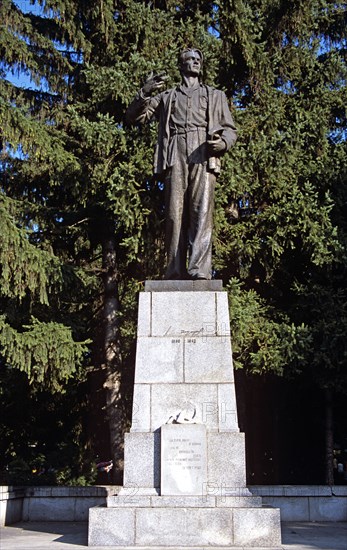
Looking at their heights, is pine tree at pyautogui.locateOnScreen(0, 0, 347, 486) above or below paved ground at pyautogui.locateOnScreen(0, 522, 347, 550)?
above

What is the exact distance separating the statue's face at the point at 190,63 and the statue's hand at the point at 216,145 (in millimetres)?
1111

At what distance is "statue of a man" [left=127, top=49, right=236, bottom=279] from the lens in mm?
8742

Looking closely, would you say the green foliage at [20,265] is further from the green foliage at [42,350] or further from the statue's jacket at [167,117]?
the statue's jacket at [167,117]

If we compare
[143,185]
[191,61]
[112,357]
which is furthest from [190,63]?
[112,357]

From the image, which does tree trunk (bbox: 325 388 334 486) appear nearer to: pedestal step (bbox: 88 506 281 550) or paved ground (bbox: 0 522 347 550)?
paved ground (bbox: 0 522 347 550)

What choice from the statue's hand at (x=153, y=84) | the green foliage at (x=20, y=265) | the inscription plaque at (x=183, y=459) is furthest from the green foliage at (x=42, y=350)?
the statue's hand at (x=153, y=84)

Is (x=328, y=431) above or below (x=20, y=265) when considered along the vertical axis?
below

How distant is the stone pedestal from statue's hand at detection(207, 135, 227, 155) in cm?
171

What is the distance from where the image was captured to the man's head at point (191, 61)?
9.07 metres

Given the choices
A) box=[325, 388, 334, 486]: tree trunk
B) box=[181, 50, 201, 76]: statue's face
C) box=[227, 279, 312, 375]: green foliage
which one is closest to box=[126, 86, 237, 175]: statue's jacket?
box=[181, 50, 201, 76]: statue's face

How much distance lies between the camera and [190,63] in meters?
9.11

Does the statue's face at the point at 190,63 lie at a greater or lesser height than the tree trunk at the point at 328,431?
greater

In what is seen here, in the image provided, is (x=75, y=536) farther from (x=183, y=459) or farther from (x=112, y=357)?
(x=112, y=357)

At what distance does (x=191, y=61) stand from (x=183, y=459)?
519 cm
